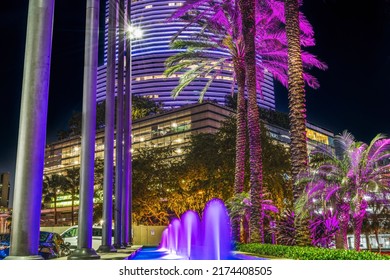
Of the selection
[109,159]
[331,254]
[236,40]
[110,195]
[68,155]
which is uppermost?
[68,155]

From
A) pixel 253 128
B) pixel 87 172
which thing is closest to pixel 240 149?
pixel 253 128

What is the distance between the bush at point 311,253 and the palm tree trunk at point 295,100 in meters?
2.21

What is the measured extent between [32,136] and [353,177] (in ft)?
41.9

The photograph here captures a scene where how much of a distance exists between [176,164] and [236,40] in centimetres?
2255

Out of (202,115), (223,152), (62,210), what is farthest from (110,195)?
(62,210)

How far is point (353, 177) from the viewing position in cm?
1650

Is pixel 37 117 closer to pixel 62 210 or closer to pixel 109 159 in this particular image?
pixel 109 159

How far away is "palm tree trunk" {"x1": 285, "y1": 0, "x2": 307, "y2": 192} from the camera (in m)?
16.0

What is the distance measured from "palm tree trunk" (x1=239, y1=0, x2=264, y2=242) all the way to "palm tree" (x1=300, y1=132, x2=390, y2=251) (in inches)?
165

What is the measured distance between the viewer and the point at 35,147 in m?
7.74

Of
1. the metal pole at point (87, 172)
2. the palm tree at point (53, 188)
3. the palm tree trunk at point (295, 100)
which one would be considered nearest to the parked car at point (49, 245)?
the metal pole at point (87, 172)

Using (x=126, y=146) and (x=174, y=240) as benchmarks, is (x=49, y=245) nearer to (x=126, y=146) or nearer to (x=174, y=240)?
(x=126, y=146)

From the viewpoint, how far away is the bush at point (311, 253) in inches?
438

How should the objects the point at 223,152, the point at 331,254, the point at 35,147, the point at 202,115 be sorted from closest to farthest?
the point at 35,147 < the point at 331,254 < the point at 223,152 < the point at 202,115
